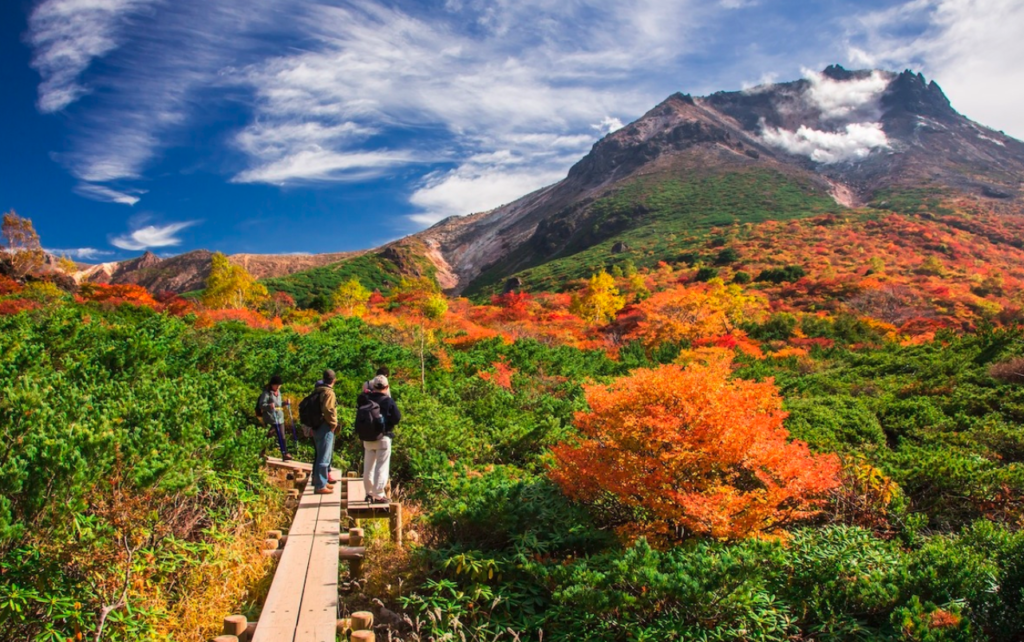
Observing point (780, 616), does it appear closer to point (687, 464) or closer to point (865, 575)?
point (865, 575)

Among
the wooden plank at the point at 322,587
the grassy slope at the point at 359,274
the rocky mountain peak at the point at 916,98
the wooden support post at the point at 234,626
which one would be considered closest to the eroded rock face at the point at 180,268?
the grassy slope at the point at 359,274

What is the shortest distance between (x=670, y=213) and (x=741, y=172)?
23096mm

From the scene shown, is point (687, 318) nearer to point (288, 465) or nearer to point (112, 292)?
point (288, 465)

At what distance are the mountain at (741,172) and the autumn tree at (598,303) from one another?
24325 mm

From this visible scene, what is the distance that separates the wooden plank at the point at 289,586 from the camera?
370 centimetres

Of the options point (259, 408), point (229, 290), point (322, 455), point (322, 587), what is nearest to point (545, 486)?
point (322, 455)

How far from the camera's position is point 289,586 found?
4273 millimetres

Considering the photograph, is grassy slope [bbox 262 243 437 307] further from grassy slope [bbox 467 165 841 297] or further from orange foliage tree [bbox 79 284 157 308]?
orange foliage tree [bbox 79 284 157 308]

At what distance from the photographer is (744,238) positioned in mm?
57875

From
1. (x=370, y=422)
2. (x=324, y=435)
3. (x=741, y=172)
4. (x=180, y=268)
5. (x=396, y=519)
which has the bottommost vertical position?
(x=396, y=519)

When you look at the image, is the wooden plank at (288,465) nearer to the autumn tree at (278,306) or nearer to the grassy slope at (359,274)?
the autumn tree at (278,306)

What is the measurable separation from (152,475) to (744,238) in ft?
198

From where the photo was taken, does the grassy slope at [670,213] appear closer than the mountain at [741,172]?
Yes

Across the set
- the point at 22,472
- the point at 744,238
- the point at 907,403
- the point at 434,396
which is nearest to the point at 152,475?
the point at 22,472
